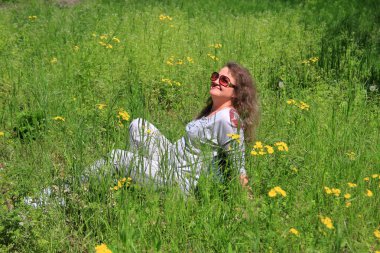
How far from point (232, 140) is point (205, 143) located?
18 centimetres

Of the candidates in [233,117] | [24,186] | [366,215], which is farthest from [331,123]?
[24,186]

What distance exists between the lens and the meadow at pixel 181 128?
9.27 ft

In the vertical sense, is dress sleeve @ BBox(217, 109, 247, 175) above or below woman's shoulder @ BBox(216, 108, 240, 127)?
below

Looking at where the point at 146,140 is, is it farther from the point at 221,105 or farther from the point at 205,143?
the point at 221,105

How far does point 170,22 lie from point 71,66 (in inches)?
103

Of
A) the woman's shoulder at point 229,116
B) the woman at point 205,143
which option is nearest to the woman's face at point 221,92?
the woman at point 205,143

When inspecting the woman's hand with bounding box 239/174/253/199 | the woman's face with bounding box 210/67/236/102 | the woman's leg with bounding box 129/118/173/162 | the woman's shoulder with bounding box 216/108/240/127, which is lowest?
the woman's hand with bounding box 239/174/253/199

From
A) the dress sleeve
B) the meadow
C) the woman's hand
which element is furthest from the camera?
the dress sleeve

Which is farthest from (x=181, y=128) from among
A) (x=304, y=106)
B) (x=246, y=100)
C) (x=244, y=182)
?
(x=244, y=182)

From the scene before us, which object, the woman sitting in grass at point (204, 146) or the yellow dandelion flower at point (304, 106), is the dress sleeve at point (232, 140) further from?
the yellow dandelion flower at point (304, 106)

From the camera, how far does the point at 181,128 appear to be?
4.18m

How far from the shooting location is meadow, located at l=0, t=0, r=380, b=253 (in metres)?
2.82

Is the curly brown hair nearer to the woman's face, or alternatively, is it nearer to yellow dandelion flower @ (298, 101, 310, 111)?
the woman's face

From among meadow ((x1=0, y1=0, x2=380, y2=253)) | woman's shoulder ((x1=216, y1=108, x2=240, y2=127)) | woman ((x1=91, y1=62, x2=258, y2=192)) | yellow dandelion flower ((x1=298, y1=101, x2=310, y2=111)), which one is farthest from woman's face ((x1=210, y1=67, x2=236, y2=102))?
yellow dandelion flower ((x1=298, y1=101, x2=310, y2=111))
